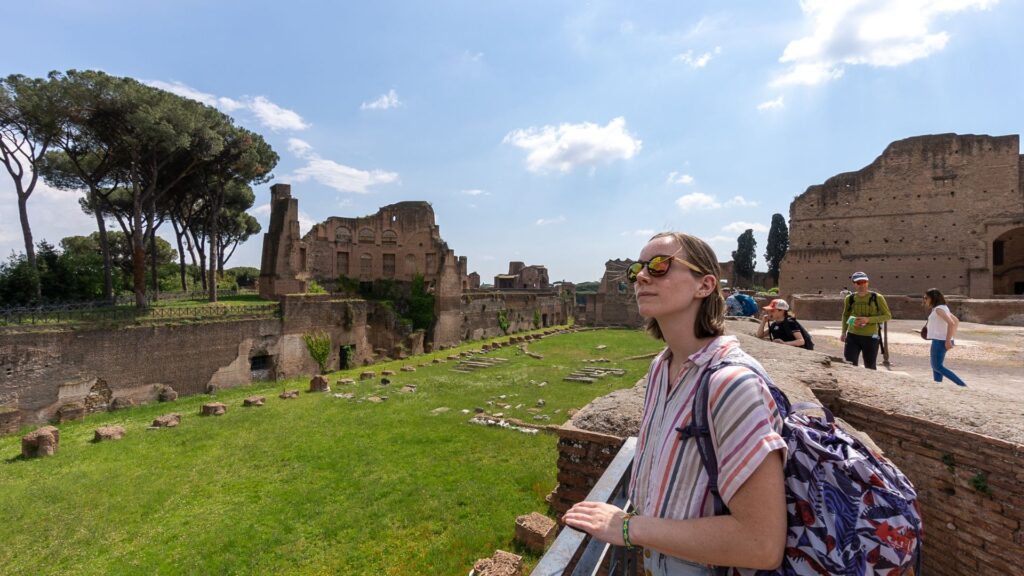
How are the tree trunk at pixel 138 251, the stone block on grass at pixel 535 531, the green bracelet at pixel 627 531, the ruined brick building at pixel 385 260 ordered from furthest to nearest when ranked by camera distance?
the ruined brick building at pixel 385 260 → the tree trunk at pixel 138 251 → the stone block on grass at pixel 535 531 → the green bracelet at pixel 627 531

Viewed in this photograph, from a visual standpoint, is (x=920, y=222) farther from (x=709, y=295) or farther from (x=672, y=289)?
(x=672, y=289)

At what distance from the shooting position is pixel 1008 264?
27.0 m

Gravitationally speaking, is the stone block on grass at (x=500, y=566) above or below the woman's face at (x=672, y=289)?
below

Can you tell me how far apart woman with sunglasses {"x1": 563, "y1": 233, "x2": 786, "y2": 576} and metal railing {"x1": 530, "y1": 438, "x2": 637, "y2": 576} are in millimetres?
73

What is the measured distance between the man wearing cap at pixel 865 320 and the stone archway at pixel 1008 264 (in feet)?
98.6

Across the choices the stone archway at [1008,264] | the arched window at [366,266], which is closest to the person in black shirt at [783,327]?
the arched window at [366,266]

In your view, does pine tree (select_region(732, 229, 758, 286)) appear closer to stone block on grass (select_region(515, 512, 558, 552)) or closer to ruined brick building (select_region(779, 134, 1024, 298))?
ruined brick building (select_region(779, 134, 1024, 298))

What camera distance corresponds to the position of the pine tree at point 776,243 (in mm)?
46281

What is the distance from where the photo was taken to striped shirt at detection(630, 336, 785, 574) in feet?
4.08

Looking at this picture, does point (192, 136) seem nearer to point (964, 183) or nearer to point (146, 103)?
point (146, 103)

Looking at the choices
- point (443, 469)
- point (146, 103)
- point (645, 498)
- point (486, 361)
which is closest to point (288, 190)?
point (146, 103)

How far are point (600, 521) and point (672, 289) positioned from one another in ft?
2.89

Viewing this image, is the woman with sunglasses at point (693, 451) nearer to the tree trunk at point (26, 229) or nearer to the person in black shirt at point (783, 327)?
the person in black shirt at point (783, 327)

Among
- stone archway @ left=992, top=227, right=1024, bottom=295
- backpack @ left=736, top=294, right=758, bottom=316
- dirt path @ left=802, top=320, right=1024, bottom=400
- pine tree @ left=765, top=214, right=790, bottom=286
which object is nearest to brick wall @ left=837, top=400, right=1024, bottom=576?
dirt path @ left=802, top=320, right=1024, bottom=400
